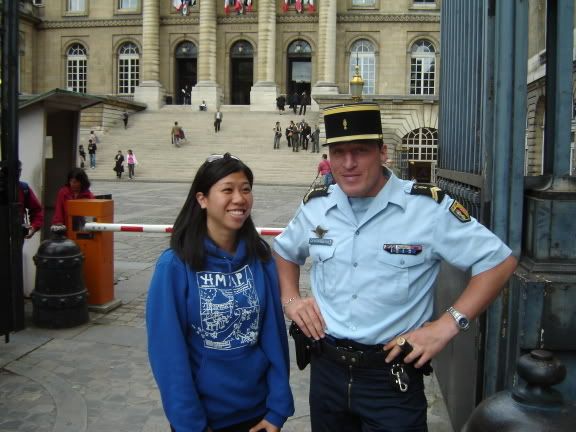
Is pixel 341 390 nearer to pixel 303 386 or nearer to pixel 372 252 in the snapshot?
pixel 372 252

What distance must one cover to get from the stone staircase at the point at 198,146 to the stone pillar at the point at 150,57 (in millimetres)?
2163

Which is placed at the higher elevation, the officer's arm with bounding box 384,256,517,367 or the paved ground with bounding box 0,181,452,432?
the officer's arm with bounding box 384,256,517,367

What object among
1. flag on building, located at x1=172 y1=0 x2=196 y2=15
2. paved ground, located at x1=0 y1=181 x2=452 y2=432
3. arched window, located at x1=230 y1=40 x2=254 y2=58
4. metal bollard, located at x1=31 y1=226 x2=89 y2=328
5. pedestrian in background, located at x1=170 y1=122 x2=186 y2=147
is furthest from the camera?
arched window, located at x1=230 y1=40 x2=254 y2=58

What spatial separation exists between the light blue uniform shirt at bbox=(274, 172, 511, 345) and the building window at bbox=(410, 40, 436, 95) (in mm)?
44141

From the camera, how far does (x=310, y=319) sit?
2236mm

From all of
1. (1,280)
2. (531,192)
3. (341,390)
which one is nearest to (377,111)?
(531,192)

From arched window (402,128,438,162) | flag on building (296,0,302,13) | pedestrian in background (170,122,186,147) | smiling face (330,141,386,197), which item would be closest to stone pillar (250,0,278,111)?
flag on building (296,0,302,13)

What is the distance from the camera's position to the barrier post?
6.36 metres

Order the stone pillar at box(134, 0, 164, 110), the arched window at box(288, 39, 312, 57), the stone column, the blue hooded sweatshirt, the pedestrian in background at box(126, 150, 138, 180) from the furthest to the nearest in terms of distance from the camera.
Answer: the arched window at box(288, 39, 312, 57), the stone pillar at box(134, 0, 164, 110), the stone column, the pedestrian in background at box(126, 150, 138, 180), the blue hooded sweatshirt

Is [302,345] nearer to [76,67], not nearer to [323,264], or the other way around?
[323,264]

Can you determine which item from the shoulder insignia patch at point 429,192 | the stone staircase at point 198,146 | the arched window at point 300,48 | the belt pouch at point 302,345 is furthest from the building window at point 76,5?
the shoulder insignia patch at point 429,192

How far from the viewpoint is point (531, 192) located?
2578 millimetres

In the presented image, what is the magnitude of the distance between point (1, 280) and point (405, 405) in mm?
3705

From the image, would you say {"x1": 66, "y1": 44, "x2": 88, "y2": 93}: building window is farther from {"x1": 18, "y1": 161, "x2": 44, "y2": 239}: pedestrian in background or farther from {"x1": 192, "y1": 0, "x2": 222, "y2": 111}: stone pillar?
{"x1": 18, "y1": 161, "x2": 44, "y2": 239}: pedestrian in background
